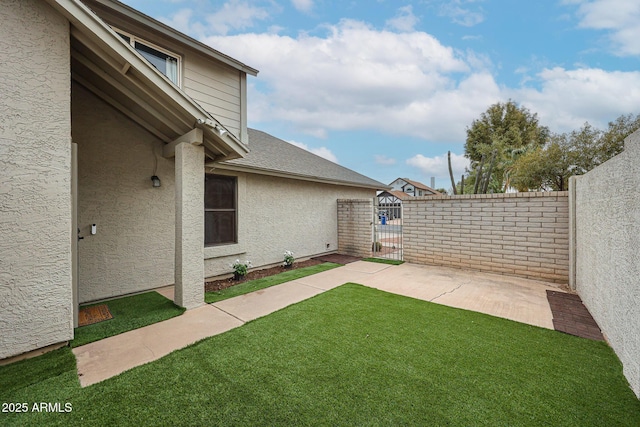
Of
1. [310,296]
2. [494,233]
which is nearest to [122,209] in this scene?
[310,296]

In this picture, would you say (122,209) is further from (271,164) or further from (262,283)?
(271,164)

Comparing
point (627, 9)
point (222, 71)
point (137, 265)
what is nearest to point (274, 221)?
point (137, 265)

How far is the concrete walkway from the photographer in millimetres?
3352

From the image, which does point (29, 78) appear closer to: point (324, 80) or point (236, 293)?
point (236, 293)

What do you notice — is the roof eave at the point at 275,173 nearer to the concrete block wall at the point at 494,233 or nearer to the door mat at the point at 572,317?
the concrete block wall at the point at 494,233

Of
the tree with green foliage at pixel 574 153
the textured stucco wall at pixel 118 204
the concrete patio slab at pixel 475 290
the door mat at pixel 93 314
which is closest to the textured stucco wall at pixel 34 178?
the door mat at pixel 93 314

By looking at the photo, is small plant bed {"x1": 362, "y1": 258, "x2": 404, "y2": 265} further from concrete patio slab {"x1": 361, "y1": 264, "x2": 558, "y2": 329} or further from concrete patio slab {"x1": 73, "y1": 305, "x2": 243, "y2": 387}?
concrete patio slab {"x1": 73, "y1": 305, "x2": 243, "y2": 387}

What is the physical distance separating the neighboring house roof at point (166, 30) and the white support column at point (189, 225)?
312 centimetres

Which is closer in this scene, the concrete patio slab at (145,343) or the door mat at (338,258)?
Answer: the concrete patio slab at (145,343)

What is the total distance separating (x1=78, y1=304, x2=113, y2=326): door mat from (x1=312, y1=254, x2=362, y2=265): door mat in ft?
20.2

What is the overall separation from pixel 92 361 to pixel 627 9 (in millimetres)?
16034

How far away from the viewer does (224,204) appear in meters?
7.11

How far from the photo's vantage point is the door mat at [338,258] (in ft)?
30.0

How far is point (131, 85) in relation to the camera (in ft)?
14.4
